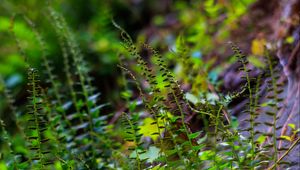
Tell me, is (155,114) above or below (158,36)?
below

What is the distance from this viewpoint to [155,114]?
4.78ft

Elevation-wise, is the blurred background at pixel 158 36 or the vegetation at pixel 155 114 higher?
the blurred background at pixel 158 36

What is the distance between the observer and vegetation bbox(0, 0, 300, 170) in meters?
1.47

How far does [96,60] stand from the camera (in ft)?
13.9

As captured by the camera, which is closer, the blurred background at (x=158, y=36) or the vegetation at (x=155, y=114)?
the vegetation at (x=155, y=114)

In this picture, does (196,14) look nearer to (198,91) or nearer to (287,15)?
(287,15)

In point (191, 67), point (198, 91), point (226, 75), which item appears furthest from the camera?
point (226, 75)

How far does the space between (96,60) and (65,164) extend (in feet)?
9.31

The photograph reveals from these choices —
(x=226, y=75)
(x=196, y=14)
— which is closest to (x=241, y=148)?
(x=226, y=75)

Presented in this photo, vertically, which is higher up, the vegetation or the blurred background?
the blurred background

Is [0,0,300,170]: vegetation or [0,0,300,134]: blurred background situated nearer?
[0,0,300,170]: vegetation

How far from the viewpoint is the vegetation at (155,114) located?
1.47m

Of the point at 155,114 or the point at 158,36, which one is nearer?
the point at 155,114

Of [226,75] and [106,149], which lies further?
[226,75]
